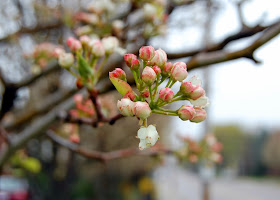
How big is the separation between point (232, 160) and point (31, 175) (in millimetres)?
30114

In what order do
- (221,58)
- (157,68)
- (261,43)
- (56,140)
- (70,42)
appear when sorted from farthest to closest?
1. (56,140)
2. (221,58)
3. (261,43)
4. (70,42)
5. (157,68)

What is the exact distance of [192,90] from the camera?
937 mm

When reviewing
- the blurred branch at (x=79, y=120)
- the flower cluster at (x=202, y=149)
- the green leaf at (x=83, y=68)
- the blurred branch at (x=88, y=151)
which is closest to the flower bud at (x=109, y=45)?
the green leaf at (x=83, y=68)

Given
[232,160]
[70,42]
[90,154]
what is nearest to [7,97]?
[90,154]

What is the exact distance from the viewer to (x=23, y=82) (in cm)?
220

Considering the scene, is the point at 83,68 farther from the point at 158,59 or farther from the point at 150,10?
the point at 150,10

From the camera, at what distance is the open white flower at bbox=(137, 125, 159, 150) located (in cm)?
86

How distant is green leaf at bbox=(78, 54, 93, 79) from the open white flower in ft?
1.41

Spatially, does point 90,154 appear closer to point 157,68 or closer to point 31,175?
point 157,68

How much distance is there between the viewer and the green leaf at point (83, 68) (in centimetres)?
118

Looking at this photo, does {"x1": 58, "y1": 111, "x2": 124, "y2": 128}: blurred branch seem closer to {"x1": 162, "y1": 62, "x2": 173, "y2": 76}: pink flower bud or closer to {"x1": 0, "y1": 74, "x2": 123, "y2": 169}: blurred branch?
{"x1": 0, "y1": 74, "x2": 123, "y2": 169}: blurred branch

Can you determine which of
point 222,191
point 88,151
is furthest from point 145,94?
point 222,191

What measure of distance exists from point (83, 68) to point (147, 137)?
473mm

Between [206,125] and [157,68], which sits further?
[206,125]
